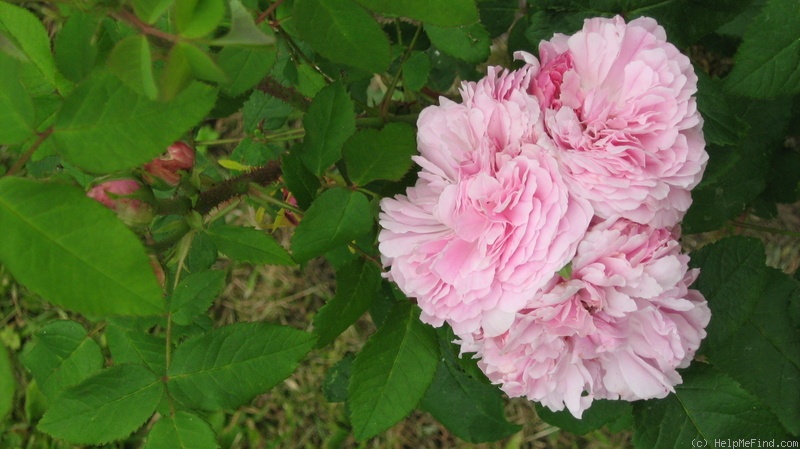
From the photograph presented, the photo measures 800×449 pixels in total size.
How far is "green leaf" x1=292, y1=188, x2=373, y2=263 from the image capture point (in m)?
0.86

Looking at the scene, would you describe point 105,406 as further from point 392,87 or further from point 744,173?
point 744,173

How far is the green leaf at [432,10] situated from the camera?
0.67 meters

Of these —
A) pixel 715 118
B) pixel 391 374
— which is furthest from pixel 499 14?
pixel 391 374

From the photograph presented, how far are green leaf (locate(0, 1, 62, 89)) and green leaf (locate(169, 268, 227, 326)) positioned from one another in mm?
320

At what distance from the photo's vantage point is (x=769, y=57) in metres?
0.91

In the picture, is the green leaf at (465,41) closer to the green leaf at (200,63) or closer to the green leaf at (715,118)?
the green leaf at (715,118)

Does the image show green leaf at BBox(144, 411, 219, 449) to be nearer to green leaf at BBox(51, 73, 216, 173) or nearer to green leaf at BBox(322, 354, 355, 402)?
Result: green leaf at BBox(51, 73, 216, 173)

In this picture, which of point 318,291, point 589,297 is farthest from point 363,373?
point 318,291

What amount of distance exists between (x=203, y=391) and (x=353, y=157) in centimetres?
37

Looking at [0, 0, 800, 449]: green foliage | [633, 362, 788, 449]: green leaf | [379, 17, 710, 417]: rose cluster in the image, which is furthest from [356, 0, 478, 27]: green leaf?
[633, 362, 788, 449]: green leaf

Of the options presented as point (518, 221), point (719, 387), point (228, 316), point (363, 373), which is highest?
point (518, 221)

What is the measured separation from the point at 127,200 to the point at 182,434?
12.2 inches

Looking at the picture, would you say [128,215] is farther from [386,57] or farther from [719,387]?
[719,387]

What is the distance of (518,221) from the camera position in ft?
2.53
